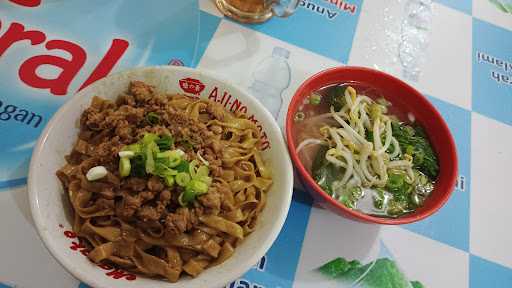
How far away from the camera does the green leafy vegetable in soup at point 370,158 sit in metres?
1.65

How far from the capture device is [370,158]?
171 centimetres

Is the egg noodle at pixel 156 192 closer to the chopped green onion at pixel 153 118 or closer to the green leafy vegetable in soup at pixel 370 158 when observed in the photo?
the chopped green onion at pixel 153 118

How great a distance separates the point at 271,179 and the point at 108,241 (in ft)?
1.92

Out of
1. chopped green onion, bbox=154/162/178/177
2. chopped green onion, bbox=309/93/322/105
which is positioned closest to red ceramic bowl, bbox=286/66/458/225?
chopped green onion, bbox=309/93/322/105

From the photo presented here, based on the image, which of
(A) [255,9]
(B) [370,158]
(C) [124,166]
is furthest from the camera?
(A) [255,9]

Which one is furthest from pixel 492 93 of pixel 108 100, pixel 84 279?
pixel 84 279

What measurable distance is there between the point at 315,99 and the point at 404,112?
42cm

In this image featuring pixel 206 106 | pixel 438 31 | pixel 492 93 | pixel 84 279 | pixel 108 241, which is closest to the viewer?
pixel 84 279

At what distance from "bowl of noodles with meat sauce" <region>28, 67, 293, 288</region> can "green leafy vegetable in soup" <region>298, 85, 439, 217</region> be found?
0.30m

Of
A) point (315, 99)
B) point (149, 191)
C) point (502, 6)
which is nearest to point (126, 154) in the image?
point (149, 191)

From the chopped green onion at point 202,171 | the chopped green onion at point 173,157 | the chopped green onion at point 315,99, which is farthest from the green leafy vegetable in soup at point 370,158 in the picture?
the chopped green onion at point 173,157

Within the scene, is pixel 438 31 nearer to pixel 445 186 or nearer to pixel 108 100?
pixel 445 186

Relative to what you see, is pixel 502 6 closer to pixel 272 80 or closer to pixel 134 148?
pixel 272 80

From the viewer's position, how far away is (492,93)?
2238 mm
